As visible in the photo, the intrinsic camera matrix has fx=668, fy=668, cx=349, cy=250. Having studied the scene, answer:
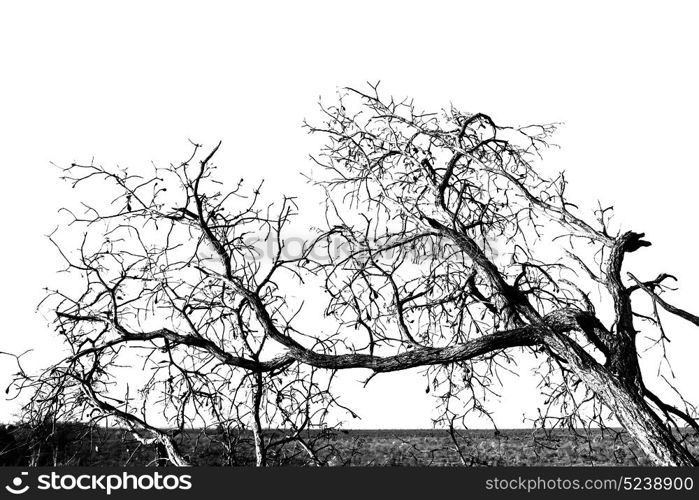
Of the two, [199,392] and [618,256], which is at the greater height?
[618,256]

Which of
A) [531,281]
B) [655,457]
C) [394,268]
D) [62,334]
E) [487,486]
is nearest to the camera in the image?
[655,457]

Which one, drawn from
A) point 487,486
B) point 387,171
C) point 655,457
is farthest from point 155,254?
point 655,457

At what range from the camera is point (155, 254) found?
5.42m

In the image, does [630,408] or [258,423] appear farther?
[258,423]

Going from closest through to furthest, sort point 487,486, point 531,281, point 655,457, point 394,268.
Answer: point 655,457
point 487,486
point 394,268
point 531,281

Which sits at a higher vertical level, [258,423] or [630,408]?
[258,423]

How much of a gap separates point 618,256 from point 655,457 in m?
1.69

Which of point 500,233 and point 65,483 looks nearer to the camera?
point 65,483

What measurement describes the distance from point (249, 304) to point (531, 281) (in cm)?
269

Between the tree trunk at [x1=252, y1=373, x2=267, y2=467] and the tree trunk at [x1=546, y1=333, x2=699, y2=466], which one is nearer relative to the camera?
the tree trunk at [x1=546, y1=333, x2=699, y2=466]

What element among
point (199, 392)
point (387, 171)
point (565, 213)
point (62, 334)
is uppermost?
point (387, 171)

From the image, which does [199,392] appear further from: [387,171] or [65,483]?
[387,171]

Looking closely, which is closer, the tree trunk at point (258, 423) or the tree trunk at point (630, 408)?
the tree trunk at point (630, 408)

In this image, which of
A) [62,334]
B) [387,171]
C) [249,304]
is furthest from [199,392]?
[387,171]
